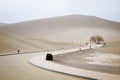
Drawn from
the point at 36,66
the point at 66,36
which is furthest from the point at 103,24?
the point at 36,66

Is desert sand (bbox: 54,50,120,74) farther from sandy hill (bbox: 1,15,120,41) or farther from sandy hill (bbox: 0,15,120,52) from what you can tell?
sandy hill (bbox: 1,15,120,41)

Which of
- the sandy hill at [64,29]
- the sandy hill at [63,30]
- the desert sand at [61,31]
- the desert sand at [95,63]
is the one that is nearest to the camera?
the desert sand at [95,63]

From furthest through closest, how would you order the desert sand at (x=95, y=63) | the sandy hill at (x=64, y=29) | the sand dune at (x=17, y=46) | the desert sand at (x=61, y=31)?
the sandy hill at (x=64, y=29) < the desert sand at (x=61, y=31) < the sand dune at (x=17, y=46) < the desert sand at (x=95, y=63)

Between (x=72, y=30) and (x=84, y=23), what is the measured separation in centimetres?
1458

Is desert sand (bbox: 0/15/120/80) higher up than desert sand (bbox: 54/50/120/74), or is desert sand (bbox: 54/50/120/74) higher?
desert sand (bbox: 0/15/120/80)

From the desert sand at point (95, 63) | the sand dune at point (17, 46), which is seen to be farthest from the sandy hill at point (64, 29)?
the desert sand at point (95, 63)

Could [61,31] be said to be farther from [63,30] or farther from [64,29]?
[64,29]

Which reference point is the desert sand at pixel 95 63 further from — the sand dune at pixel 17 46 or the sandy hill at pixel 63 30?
the sandy hill at pixel 63 30

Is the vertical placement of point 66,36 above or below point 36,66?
above

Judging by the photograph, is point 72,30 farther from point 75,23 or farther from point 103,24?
point 103,24

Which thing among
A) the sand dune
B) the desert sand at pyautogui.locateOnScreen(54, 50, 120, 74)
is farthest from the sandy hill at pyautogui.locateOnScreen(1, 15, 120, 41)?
the desert sand at pyautogui.locateOnScreen(54, 50, 120, 74)

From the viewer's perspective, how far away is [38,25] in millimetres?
90562

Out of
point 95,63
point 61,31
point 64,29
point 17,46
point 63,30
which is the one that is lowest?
point 95,63

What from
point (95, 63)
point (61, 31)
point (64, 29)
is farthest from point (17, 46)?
point (64, 29)
